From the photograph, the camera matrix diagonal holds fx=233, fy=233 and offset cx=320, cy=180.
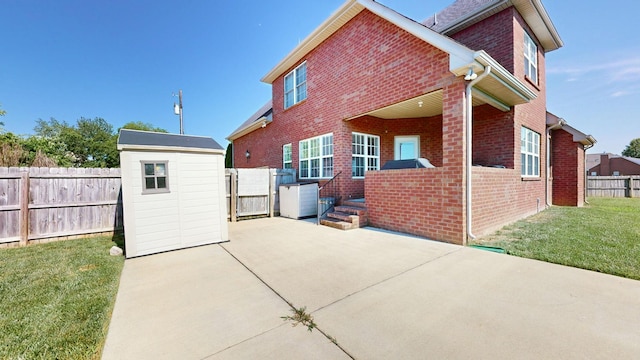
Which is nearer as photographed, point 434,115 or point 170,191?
point 170,191

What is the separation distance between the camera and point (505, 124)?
6984mm

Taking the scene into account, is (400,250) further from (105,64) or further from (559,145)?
(105,64)

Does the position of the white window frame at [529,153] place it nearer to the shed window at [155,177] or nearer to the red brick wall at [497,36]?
the red brick wall at [497,36]

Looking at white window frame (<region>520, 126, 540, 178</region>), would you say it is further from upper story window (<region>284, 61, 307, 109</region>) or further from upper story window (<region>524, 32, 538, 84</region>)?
upper story window (<region>284, 61, 307, 109</region>)

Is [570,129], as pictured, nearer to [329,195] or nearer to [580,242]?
[580,242]

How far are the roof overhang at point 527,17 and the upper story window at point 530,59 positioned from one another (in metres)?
0.38

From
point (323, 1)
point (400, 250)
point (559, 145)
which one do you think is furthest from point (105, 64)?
point (559, 145)

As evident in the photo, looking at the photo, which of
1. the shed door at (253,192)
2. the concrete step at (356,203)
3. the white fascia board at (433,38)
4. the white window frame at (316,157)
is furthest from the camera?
the white window frame at (316,157)

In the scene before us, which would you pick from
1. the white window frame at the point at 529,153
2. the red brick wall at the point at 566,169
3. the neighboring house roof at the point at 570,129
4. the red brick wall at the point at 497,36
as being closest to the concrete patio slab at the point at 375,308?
the white window frame at the point at 529,153

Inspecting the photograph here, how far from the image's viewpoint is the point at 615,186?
53.8ft

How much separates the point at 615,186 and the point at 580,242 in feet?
64.3

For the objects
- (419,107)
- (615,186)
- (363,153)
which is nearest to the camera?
(419,107)

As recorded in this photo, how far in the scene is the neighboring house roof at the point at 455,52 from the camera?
479cm

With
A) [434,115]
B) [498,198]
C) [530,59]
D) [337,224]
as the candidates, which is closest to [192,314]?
[337,224]
